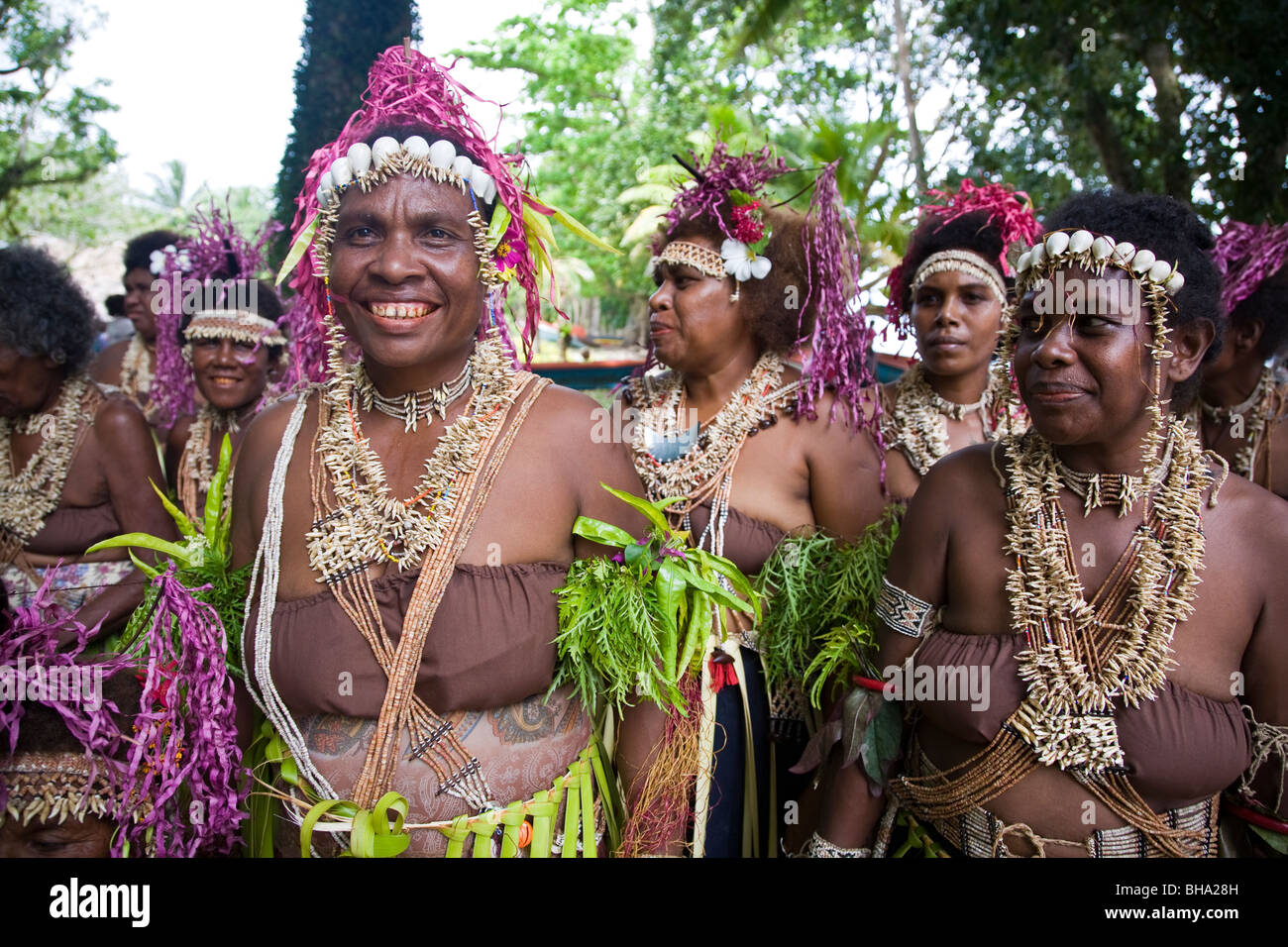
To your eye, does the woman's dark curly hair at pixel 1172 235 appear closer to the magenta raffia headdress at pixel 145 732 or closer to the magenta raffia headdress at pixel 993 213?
the magenta raffia headdress at pixel 993 213

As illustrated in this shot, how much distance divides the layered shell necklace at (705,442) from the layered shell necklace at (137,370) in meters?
3.90

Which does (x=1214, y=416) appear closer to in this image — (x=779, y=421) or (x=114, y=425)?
(x=779, y=421)

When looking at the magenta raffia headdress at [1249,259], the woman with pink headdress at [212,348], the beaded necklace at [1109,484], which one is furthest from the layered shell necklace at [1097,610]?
the woman with pink headdress at [212,348]

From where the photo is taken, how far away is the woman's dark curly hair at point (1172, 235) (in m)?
2.05

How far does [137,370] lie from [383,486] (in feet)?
15.0

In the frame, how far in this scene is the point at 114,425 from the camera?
3533 millimetres

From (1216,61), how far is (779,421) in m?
7.90

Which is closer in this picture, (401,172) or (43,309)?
(401,172)

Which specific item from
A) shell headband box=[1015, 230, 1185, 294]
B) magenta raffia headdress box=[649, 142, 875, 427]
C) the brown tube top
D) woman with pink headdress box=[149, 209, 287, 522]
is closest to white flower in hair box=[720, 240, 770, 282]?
magenta raffia headdress box=[649, 142, 875, 427]

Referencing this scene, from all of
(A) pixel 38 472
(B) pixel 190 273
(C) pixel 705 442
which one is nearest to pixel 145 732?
(A) pixel 38 472

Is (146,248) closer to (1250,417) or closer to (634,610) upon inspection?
(634,610)

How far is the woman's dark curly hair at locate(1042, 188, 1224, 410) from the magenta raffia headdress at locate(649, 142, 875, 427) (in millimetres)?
1286

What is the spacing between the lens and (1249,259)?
363cm
